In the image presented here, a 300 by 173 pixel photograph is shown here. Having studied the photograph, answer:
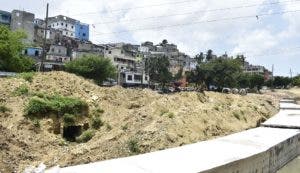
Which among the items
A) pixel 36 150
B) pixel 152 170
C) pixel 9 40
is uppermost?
pixel 9 40

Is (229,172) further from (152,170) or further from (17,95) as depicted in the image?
(17,95)

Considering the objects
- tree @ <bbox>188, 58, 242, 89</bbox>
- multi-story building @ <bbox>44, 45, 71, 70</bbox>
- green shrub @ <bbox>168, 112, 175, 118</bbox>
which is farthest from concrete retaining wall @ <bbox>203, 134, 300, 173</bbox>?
multi-story building @ <bbox>44, 45, 71, 70</bbox>

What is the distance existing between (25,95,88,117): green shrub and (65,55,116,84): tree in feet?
134

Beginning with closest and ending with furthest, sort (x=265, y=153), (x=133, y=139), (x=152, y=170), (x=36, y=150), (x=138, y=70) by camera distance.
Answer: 1. (x=152, y=170)
2. (x=265, y=153)
3. (x=133, y=139)
4. (x=36, y=150)
5. (x=138, y=70)

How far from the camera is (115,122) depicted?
23.1m

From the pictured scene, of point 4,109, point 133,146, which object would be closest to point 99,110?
point 4,109

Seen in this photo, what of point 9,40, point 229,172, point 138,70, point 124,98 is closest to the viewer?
point 229,172

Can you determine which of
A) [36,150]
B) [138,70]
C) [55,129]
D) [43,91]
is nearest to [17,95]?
[43,91]

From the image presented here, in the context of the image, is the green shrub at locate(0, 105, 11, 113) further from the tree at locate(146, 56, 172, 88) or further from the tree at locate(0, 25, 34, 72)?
the tree at locate(146, 56, 172, 88)

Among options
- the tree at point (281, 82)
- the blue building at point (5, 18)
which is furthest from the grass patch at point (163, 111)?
the tree at point (281, 82)

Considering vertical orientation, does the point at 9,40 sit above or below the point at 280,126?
above

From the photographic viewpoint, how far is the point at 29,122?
21.8 metres

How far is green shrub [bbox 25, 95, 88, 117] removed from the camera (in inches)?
890

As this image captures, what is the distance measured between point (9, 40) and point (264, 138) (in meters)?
41.0
